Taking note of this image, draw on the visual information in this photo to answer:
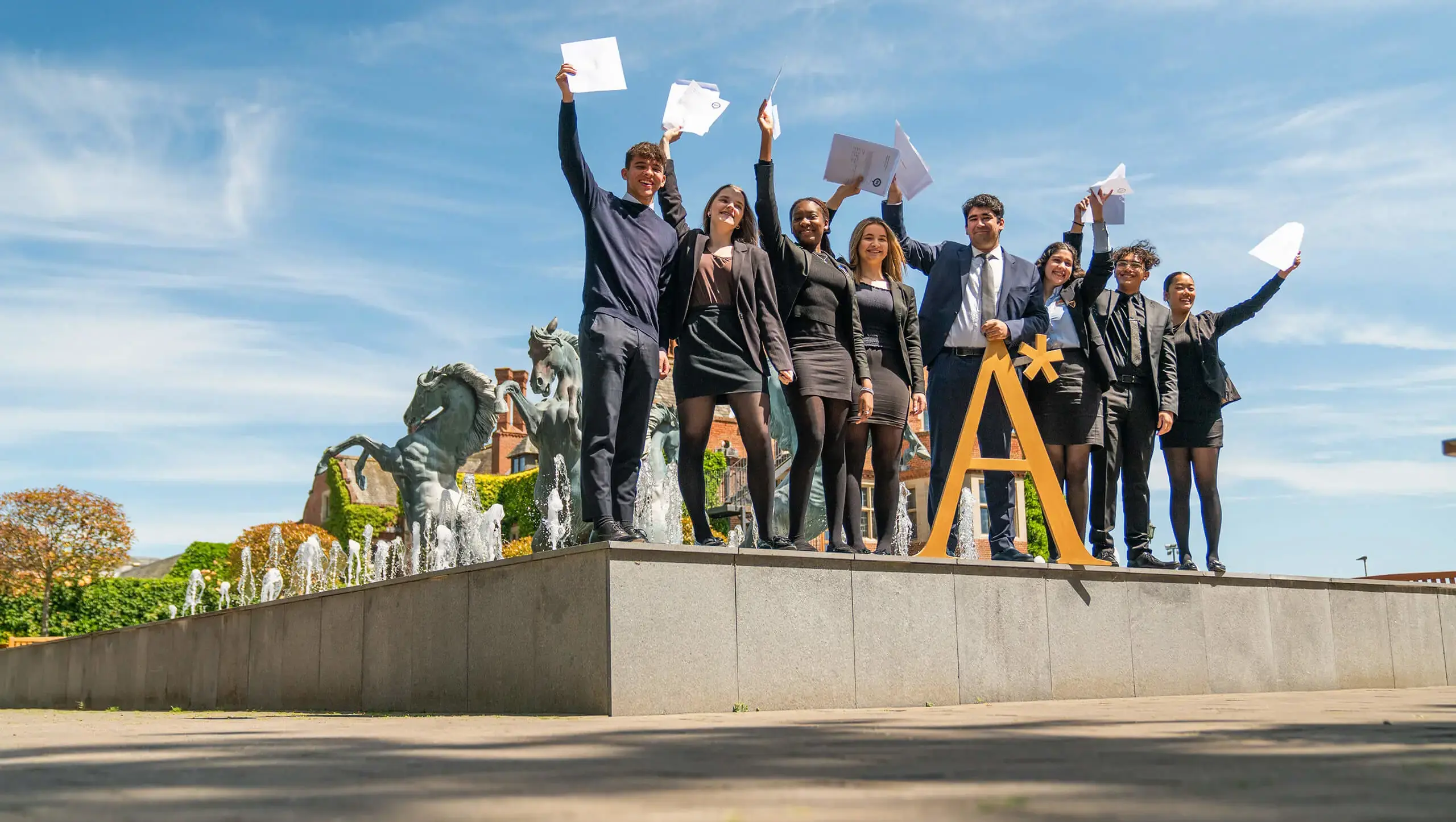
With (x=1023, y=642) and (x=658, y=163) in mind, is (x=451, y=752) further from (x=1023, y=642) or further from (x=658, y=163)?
(x=1023, y=642)

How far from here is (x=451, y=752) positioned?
334 centimetres

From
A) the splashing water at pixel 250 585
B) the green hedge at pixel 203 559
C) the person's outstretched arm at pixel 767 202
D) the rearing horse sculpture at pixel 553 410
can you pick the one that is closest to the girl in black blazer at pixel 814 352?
the person's outstretched arm at pixel 767 202

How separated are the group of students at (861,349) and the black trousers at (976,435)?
1 cm

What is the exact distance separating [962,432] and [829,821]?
5.85 metres

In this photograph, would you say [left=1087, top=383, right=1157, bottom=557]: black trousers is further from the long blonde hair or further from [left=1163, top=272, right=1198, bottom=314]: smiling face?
the long blonde hair

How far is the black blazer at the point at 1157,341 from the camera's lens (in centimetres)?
851

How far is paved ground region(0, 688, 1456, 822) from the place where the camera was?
2.26 meters

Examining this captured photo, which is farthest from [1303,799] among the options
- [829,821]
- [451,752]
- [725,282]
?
[725,282]

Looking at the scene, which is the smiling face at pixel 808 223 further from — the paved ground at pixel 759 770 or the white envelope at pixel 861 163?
the paved ground at pixel 759 770

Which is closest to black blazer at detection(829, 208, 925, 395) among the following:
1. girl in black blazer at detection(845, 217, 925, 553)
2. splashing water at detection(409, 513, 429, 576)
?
girl in black blazer at detection(845, 217, 925, 553)

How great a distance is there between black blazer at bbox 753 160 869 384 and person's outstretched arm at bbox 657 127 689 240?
0.43 metres

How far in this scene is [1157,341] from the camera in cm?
874

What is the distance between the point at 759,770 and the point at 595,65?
4519 millimetres

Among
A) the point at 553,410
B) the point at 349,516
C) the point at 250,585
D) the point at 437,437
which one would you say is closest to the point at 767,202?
the point at 553,410
